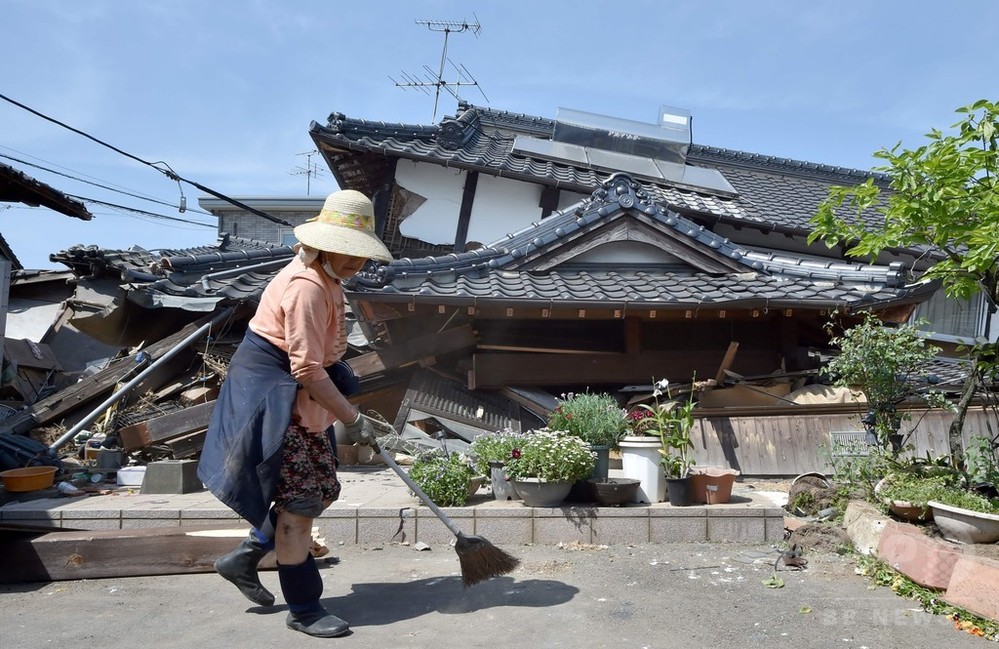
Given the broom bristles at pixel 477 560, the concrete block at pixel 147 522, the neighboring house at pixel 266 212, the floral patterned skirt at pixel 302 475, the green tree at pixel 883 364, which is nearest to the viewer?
the floral patterned skirt at pixel 302 475

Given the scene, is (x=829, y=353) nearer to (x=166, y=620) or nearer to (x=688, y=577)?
(x=688, y=577)

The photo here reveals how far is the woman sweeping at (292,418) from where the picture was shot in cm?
356

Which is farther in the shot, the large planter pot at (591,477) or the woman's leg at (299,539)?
the large planter pot at (591,477)

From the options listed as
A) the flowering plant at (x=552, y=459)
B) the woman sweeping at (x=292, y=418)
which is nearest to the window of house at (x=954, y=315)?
the flowering plant at (x=552, y=459)

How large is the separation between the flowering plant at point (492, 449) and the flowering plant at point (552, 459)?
157mm

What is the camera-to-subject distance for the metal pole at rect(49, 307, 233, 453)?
25.5ft

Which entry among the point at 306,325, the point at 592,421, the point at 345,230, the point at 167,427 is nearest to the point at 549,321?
the point at 592,421

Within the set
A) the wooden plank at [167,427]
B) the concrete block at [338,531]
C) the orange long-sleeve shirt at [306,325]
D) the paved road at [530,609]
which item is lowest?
the paved road at [530,609]

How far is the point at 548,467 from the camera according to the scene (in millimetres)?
5281

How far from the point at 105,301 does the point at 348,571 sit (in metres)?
12.3

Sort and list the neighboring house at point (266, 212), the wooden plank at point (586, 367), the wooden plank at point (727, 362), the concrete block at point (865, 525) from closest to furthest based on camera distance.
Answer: the concrete block at point (865, 525) < the wooden plank at point (727, 362) < the wooden plank at point (586, 367) < the neighboring house at point (266, 212)

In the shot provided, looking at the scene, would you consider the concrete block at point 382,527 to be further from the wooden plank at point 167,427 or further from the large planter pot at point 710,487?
the wooden plank at point 167,427

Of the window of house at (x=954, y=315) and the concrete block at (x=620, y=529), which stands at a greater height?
the window of house at (x=954, y=315)

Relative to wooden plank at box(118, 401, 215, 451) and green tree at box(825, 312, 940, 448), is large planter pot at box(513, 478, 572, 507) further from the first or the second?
wooden plank at box(118, 401, 215, 451)
